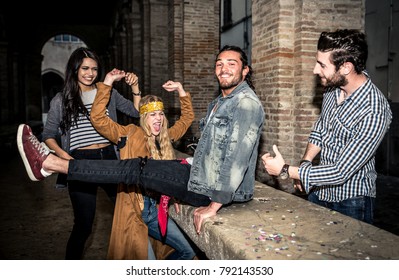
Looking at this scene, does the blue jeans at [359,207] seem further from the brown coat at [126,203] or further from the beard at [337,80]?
the brown coat at [126,203]

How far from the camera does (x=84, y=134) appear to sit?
3137 millimetres

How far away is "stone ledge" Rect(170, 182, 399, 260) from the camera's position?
1.93 metres

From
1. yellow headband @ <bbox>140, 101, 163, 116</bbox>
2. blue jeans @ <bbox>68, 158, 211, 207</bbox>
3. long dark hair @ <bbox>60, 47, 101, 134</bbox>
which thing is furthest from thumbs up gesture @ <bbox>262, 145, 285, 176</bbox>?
long dark hair @ <bbox>60, 47, 101, 134</bbox>

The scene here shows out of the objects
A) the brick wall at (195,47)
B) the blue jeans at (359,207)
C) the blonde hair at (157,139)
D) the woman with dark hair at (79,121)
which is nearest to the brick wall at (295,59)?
the blonde hair at (157,139)

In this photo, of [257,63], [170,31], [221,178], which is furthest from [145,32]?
[221,178]

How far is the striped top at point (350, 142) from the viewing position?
2068 mm

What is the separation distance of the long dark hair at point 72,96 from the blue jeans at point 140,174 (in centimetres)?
58

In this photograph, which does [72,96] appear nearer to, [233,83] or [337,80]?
[233,83]

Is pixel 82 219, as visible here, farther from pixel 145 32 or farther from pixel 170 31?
pixel 145 32

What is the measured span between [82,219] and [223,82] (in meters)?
1.66

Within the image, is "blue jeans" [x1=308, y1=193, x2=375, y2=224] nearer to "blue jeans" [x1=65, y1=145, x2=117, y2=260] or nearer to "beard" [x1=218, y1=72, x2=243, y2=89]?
"beard" [x1=218, y1=72, x2=243, y2=89]

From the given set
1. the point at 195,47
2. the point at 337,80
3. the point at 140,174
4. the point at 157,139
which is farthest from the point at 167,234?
the point at 195,47

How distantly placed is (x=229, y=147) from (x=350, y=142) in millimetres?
745

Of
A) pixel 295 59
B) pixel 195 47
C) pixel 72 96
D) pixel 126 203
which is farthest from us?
pixel 195 47
